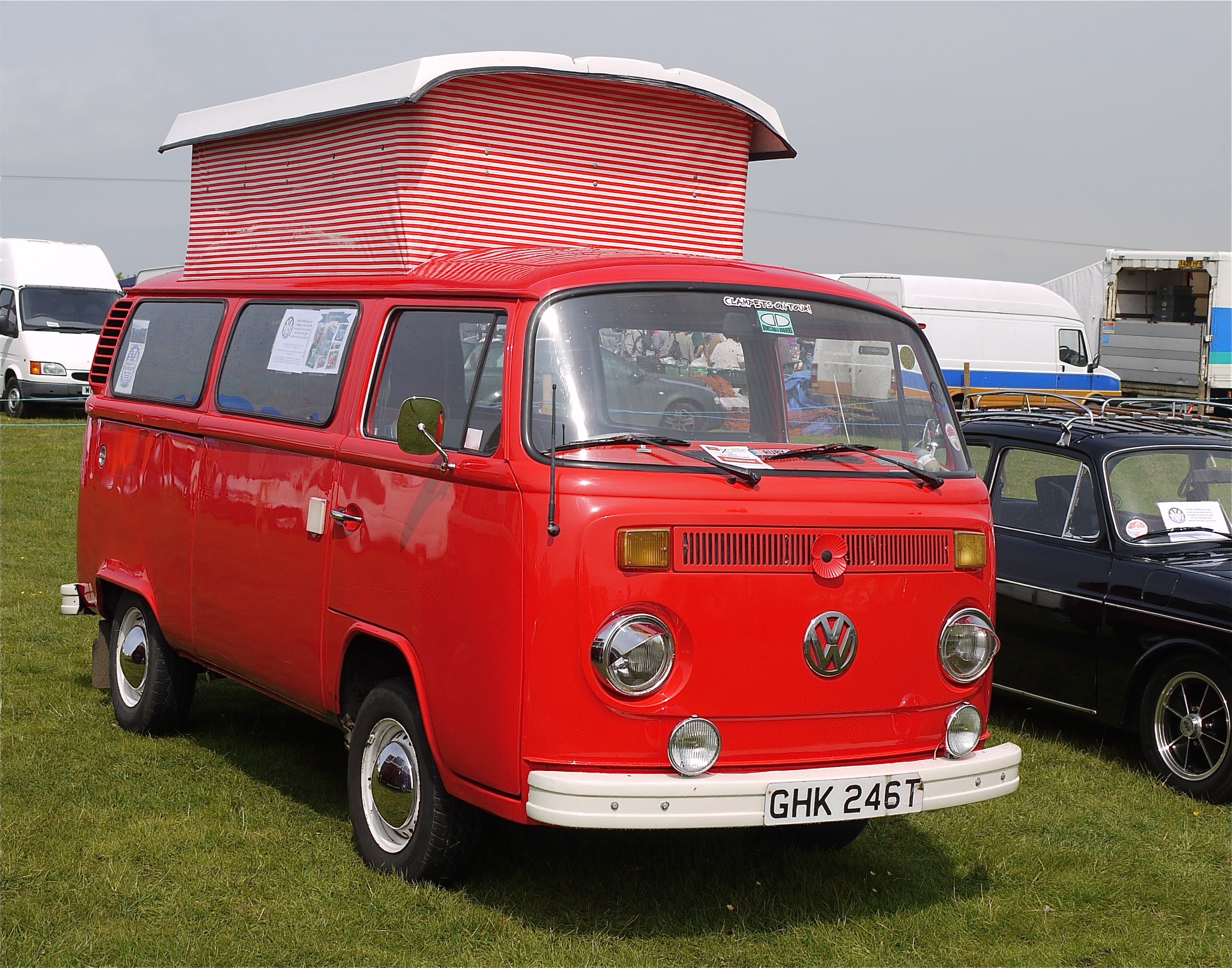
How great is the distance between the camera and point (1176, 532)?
7418 mm

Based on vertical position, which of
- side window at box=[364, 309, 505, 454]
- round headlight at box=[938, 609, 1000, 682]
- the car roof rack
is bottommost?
round headlight at box=[938, 609, 1000, 682]

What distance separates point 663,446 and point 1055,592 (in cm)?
370

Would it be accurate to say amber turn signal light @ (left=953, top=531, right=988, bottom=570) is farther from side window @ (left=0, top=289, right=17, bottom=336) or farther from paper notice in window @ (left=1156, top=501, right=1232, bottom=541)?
side window @ (left=0, top=289, right=17, bottom=336)

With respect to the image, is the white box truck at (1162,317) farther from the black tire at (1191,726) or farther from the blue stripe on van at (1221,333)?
the black tire at (1191,726)

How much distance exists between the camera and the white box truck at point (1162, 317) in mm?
28547

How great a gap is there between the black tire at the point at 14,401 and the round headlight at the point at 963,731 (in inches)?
836

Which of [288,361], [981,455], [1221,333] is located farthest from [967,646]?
[1221,333]

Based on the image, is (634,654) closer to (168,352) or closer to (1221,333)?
(168,352)

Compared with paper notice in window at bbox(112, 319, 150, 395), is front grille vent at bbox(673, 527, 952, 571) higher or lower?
lower

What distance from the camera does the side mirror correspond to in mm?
4738

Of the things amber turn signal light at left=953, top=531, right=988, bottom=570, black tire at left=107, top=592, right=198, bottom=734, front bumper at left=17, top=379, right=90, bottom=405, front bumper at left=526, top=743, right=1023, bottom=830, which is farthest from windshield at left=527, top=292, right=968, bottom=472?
front bumper at left=17, top=379, right=90, bottom=405

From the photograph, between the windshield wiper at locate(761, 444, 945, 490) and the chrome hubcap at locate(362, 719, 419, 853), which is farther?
the chrome hubcap at locate(362, 719, 419, 853)

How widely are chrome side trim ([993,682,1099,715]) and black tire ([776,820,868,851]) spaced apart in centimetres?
205

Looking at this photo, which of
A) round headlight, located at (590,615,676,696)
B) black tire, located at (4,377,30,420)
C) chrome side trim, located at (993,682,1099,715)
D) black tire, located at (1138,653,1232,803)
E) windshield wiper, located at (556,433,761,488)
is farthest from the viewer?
black tire, located at (4,377,30,420)
